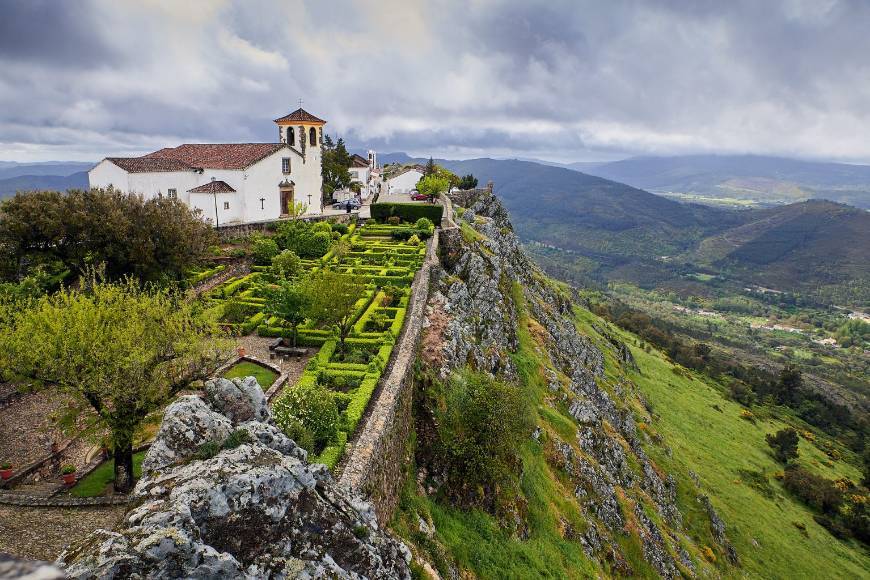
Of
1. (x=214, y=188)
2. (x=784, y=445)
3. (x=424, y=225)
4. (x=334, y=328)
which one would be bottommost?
(x=784, y=445)

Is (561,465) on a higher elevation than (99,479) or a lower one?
lower

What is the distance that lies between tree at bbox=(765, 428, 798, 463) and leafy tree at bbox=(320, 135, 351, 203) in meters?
90.5

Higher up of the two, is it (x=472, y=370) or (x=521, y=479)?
(x=472, y=370)

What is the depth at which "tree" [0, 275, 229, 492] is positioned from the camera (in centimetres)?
1873

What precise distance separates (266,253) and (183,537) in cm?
4276

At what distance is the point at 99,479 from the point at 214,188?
44.7 meters

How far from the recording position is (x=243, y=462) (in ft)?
42.1

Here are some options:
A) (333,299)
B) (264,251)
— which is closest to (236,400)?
(333,299)

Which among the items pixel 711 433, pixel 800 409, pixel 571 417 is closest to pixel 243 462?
pixel 571 417

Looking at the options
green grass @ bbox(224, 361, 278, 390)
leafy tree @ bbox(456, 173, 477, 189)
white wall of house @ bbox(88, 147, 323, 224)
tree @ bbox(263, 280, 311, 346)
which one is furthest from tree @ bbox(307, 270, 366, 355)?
leafy tree @ bbox(456, 173, 477, 189)

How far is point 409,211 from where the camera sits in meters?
68.5

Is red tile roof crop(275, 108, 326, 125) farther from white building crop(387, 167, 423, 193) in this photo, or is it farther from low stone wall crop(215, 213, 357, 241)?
white building crop(387, 167, 423, 193)

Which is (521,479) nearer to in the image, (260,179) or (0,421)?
(0,421)

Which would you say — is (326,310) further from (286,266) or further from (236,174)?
(236,174)
